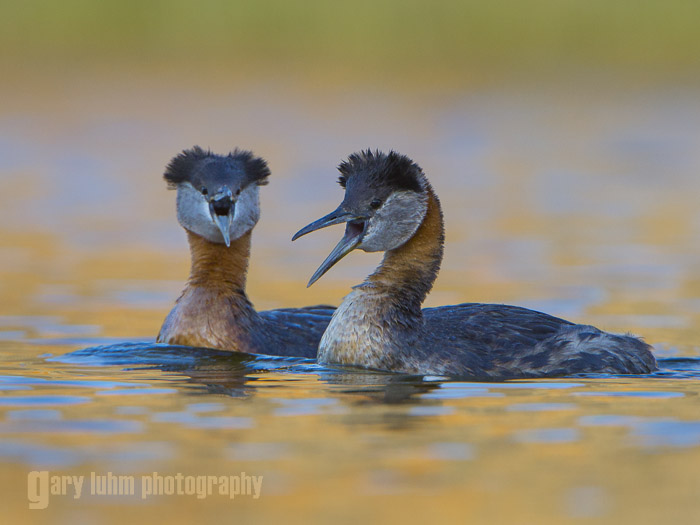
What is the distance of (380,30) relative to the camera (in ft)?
125

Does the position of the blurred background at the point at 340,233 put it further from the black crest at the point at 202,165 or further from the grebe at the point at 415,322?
the black crest at the point at 202,165

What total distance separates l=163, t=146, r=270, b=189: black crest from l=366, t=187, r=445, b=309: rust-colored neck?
1750 millimetres

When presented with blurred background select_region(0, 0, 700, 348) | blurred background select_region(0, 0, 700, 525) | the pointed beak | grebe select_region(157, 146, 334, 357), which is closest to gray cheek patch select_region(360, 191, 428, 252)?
blurred background select_region(0, 0, 700, 525)

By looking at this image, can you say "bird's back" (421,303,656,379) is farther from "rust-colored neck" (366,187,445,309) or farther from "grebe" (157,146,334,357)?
"grebe" (157,146,334,357)

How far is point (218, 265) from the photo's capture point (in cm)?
1236

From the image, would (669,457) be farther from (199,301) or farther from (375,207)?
(199,301)

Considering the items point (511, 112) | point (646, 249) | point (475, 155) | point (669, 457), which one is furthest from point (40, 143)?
point (669, 457)

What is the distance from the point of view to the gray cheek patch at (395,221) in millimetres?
10906

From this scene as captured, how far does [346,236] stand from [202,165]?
1850 millimetres

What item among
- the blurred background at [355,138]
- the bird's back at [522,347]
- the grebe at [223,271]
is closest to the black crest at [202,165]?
the grebe at [223,271]

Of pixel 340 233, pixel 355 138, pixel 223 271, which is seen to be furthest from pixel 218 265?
pixel 355 138

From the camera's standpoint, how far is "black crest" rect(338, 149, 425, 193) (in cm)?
1091

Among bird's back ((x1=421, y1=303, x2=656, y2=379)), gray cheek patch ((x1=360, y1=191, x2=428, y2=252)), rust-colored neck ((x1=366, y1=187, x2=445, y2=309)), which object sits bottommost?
bird's back ((x1=421, y1=303, x2=656, y2=379))

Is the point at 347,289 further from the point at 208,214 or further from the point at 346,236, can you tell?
the point at 346,236
